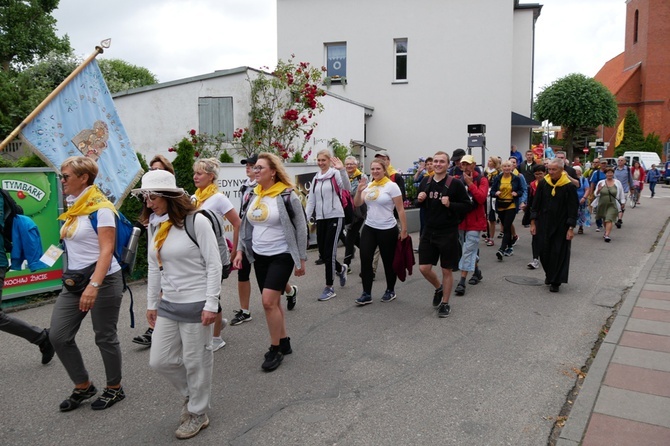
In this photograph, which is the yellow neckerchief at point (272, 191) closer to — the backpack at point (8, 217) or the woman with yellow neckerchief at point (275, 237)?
the woman with yellow neckerchief at point (275, 237)

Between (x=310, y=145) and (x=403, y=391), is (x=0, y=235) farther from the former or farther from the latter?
(x=310, y=145)

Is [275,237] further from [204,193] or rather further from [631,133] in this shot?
[631,133]

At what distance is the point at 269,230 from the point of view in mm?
4922

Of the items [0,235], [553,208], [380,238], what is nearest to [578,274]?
[553,208]

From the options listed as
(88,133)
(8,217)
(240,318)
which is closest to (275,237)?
(240,318)

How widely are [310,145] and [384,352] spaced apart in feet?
37.3

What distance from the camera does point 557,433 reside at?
12.4 ft

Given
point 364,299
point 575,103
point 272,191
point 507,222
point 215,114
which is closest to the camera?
point 272,191

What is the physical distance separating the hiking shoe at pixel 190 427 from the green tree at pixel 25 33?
35.8m

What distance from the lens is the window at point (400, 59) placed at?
22469mm

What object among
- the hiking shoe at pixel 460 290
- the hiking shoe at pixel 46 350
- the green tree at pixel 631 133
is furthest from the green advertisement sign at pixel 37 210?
the green tree at pixel 631 133

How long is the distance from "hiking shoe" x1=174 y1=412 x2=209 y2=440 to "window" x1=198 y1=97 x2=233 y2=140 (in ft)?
35.6

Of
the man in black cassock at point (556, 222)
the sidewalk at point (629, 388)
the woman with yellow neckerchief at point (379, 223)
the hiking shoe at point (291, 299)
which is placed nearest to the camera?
the sidewalk at point (629, 388)

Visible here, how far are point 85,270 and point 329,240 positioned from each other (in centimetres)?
403
